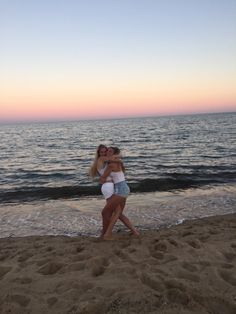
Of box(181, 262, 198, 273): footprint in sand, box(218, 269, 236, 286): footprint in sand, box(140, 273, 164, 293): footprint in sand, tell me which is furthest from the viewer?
box(181, 262, 198, 273): footprint in sand

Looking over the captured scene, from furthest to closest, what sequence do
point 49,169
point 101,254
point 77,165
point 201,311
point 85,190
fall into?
point 77,165
point 49,169
point 85,190
point 101,254
point 201,311

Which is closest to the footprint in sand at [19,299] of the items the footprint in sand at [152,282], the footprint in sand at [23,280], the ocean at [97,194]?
the footprint in sand at [23,280]

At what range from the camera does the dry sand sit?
13.3 feet

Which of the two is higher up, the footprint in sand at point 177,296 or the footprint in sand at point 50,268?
the footprint in sand at point 177,296

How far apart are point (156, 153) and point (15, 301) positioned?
23439 millimetres

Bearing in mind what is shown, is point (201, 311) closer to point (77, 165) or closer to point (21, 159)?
point (77, 165)

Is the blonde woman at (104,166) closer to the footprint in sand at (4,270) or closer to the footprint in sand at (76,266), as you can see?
the footprint in sand at (76,266)

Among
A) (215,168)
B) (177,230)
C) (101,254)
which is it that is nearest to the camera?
(101,254)

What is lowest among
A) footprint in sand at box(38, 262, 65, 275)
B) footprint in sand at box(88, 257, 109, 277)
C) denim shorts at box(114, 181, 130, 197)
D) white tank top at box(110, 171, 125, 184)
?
footprint in sand at box(38, 262, 65, 275)

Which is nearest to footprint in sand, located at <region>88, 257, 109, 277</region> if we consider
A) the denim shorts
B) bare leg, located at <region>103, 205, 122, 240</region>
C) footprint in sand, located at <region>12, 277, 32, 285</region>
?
footprint in sand, located at <region>12, 277, 32, 285</region>

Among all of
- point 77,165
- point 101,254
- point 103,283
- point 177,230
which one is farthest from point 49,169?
point 103,283

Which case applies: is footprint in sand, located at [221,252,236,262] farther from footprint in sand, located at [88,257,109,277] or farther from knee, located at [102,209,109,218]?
knee, located at [102,209,109,218]

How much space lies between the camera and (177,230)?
7.96 m

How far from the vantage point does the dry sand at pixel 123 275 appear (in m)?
4.07
